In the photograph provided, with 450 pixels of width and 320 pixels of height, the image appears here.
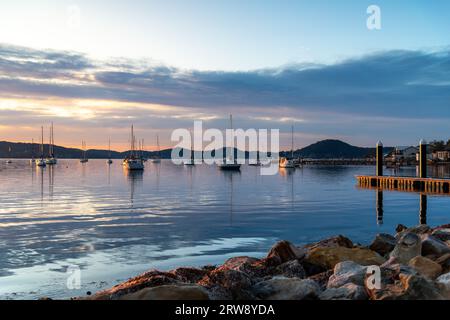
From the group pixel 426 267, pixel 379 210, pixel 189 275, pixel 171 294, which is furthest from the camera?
pixel 379 210

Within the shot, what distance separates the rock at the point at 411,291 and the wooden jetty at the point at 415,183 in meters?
40.8

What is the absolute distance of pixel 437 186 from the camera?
1890 inches

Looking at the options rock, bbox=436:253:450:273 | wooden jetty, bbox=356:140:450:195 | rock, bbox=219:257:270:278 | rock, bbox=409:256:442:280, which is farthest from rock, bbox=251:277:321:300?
wooden jetty, bbox=356:140:450:195

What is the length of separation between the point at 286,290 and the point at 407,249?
4204mm

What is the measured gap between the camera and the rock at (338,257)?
12.0 metres

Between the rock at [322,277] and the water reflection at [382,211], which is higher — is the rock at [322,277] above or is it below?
above

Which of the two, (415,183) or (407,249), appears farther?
(415,183)

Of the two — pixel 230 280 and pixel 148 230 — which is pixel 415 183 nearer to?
pixel 148 230

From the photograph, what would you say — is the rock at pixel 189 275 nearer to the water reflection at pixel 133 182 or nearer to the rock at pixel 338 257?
the rock at pixel 338 257

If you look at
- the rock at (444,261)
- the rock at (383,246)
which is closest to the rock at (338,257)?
the rock at (444,261)

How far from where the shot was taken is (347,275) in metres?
9.56

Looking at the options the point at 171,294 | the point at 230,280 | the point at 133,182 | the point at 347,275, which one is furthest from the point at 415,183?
the point at 171,294
